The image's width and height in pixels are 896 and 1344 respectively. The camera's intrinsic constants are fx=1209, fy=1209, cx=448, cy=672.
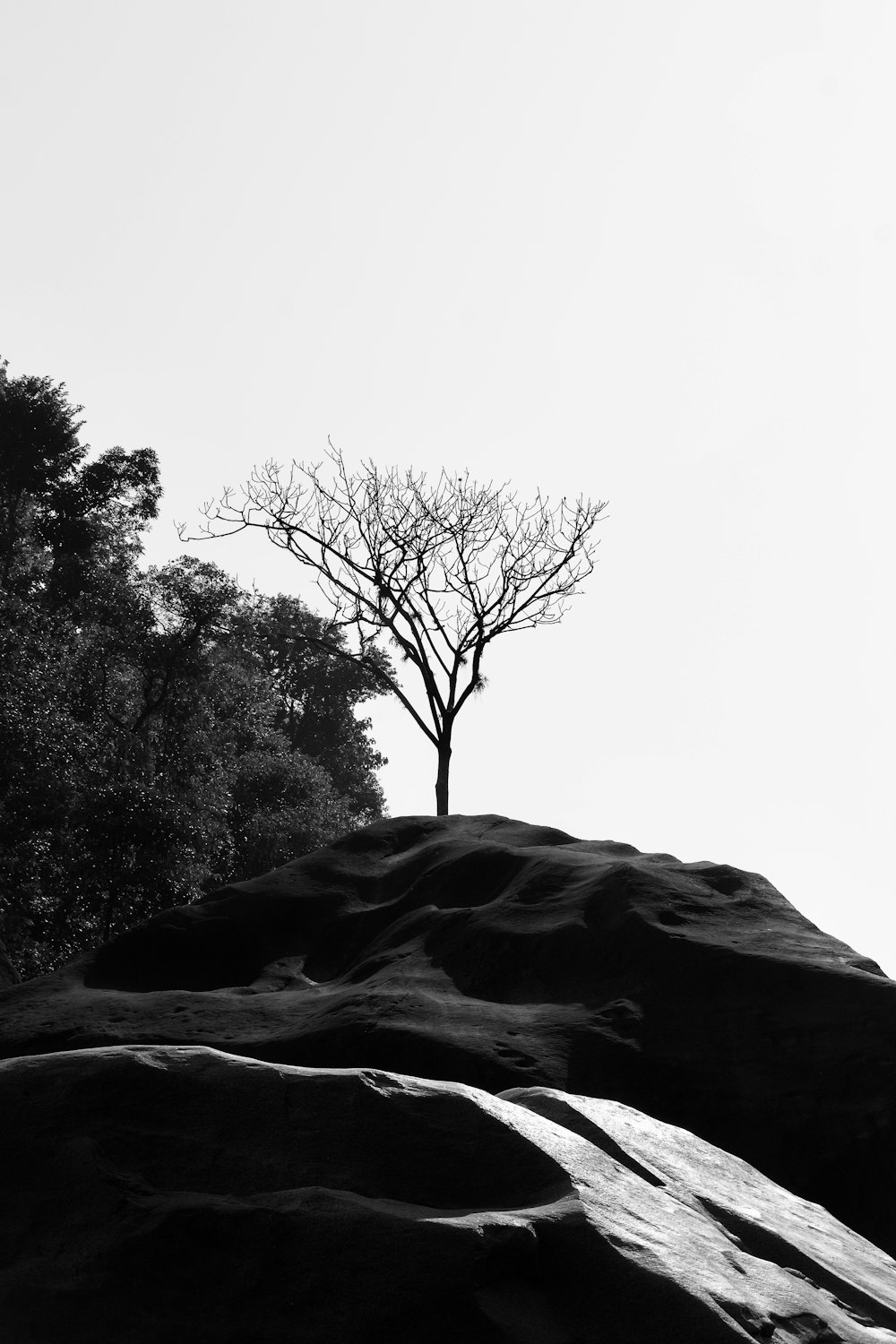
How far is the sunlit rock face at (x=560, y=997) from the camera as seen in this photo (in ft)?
21.3

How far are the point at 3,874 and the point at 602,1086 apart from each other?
599 inches

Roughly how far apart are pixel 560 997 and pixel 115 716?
18544 millimetres

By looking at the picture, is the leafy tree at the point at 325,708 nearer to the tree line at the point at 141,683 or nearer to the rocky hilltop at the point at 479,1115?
the tree line at the point at 141,683

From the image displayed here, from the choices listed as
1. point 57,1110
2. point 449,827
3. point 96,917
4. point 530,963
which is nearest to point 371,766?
point 96,917

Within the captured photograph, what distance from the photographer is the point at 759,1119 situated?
6.53m

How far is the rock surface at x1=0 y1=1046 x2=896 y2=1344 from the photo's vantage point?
10.3 feet

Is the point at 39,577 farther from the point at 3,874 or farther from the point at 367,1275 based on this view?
the point at 367,1275

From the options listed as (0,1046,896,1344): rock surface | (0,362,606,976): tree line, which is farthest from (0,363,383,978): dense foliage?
(0,1046,896,1344): rock surface

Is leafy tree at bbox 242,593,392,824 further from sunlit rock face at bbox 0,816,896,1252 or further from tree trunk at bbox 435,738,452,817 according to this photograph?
sunlit rock face at bbox 0,816,896,1252

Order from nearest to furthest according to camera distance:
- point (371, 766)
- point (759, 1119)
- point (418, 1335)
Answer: point (418, 1335) → point (759, 1119) → point (371, 766)

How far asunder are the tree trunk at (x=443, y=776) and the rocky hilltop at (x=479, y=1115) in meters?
9.32

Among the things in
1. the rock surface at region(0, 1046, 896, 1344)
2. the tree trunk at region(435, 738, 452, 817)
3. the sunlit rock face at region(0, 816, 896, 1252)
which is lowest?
A: the rock surface at region(0, 1046, 896, 1344)

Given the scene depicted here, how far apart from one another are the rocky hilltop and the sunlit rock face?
2 cm

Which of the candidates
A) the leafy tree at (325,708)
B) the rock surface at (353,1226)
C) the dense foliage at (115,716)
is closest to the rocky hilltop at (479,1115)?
the rock surface at (353,1226)
